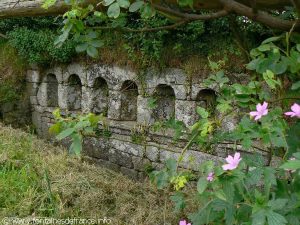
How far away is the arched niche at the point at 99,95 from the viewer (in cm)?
591

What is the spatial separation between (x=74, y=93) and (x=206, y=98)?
7.38 feet

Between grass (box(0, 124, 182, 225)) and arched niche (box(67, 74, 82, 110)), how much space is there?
1834 millimetres

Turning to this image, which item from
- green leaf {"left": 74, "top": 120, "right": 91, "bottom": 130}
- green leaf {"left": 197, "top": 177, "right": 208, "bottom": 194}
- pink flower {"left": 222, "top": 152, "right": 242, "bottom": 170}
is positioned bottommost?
green leaf {"left": 197, "top": 177, "right": 208, "bottom": 194}

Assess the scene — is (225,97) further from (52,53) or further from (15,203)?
(52,53)

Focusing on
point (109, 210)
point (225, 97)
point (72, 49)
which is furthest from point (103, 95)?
point (225, 97)

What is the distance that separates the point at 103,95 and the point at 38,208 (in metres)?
2.74

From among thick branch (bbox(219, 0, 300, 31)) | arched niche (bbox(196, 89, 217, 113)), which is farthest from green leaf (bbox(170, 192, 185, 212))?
arched niche (bbox(196, 89, 217, 113))

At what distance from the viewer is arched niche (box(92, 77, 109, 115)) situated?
233 inches

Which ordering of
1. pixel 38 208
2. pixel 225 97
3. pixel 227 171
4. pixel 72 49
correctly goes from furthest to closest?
1. pixel 72 49
2. pixel 38 208
3. pixel 225 97
4. pixel 227 171

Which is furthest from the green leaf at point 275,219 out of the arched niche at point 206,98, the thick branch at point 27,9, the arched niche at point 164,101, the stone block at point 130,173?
the stone block at point 130,173

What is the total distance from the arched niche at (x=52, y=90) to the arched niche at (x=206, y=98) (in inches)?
104

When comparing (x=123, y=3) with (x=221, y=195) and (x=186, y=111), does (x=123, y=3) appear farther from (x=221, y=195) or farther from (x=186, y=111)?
(x=186, y=111)

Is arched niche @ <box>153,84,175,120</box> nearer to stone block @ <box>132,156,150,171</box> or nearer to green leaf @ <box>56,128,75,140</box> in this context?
stone block @ <box>132,156,150,171</box>

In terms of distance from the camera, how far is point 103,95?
19.4ft
